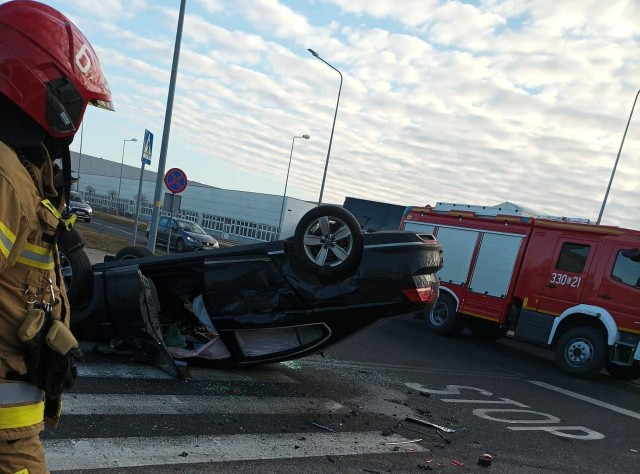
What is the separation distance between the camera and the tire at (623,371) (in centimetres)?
1023

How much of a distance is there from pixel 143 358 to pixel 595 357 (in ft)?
25.8

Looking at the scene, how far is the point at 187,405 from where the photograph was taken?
15.2ft

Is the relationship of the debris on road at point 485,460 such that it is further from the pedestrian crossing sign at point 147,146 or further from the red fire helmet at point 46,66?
the pedestrian crossing sign at point 147,146

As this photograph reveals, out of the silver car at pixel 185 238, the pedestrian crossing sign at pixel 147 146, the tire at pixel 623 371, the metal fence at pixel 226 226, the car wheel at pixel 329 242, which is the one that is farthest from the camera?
the metal fence at pixel 226 226

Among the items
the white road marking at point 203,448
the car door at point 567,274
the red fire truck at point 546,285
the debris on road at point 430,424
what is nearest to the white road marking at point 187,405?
the white road marking at point 203,448

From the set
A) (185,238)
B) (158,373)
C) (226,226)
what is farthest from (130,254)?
(226,226)

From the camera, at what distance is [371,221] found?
16141 millimetres

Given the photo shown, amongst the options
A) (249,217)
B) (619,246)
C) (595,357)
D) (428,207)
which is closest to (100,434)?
(595,357)

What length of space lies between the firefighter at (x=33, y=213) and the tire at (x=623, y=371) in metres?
10.8

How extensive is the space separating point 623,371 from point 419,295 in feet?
23.7

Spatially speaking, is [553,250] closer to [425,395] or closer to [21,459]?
[425,395]

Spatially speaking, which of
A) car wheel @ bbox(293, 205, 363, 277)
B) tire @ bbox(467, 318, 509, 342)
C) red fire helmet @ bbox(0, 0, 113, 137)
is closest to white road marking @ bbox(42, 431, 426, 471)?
car wheel @ bbox(293, 205, 363, 277)

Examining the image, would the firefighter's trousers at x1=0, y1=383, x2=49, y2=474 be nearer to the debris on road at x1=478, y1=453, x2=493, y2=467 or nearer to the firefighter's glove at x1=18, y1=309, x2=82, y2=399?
the firefighter's glove at x1=18, y1=309, x2=82, y2=399

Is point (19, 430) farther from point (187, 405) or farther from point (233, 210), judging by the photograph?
point (233, 210)
